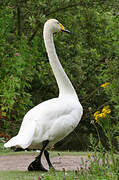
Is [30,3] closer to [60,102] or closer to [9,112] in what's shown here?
[9,112]

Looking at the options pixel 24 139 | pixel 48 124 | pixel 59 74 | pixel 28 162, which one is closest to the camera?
pixel 24 139

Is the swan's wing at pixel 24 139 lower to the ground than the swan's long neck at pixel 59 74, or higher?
lower

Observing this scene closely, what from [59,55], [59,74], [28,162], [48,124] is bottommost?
[28,162]

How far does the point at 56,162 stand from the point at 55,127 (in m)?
1.36

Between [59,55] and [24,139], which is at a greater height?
[59,55]

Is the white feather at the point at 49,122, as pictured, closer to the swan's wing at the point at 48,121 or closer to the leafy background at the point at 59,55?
the swan's wing at the point at 48,121

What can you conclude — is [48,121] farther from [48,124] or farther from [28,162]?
[28,162]

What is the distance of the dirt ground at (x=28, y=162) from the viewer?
20.9ft

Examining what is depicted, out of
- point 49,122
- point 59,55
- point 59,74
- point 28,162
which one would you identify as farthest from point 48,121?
point 59,55

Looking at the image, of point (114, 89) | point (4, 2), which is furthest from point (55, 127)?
point (4, 2)

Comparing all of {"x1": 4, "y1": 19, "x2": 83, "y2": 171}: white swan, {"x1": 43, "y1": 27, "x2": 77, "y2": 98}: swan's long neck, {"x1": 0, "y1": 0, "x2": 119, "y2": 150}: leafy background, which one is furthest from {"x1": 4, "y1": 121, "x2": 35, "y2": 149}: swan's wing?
{"x1": 0, "y1": 0, "x2": 119, "y2": 150}: leafy background

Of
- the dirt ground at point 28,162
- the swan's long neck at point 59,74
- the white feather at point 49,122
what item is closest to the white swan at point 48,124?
the white feather at point 49,122

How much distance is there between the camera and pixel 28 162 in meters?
6.91

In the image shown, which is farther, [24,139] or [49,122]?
[49,122]
